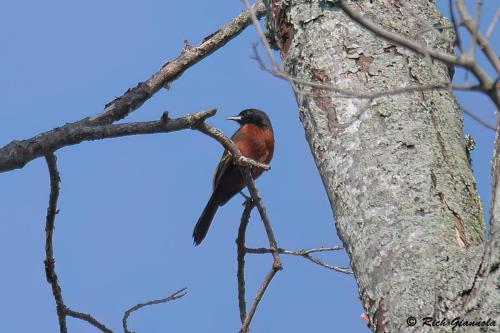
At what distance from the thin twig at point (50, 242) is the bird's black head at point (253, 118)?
4.80 m

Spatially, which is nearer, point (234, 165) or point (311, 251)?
point (311, 251)

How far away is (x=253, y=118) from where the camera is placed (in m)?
8.68

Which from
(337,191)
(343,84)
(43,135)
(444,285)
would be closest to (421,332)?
(444,285)

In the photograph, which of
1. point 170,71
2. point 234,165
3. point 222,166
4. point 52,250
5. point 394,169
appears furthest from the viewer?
point 222,166

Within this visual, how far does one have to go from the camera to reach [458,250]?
222cm

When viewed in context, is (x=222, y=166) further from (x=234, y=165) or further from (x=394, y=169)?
(x=394, y=169)

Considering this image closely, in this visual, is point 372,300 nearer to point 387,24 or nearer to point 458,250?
point 458,250

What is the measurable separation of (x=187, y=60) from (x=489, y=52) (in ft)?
10.6

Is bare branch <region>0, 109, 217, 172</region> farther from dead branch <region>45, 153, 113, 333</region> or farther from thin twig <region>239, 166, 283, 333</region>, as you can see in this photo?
thin twig <region>239, 166, 283, 333</region>

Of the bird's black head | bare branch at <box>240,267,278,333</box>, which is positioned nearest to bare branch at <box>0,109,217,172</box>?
bare branch at <box>240,267,278,333</box>

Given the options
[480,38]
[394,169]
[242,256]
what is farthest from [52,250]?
[480,38]

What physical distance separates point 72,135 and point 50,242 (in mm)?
538

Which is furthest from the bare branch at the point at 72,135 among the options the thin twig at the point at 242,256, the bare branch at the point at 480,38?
A: the bare branch at the point at 480,38

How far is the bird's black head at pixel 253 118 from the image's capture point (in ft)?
27.9
